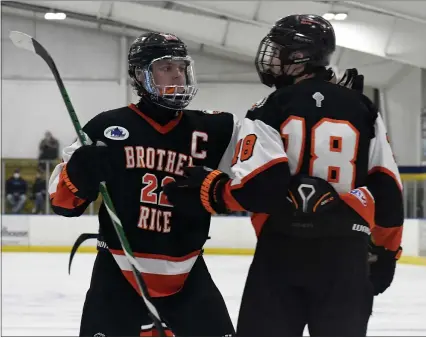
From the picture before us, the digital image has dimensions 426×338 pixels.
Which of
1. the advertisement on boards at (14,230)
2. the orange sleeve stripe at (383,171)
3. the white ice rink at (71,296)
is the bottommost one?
the advertisement on boards at (14,230)

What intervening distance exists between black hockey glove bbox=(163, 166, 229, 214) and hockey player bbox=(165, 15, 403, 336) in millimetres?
21

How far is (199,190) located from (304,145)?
1.14ft

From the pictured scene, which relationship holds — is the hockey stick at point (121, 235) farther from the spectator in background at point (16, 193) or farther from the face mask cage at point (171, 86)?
the spectator in background at point (16, 193)

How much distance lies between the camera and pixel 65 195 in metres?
1.98

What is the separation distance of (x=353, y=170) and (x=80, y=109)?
1094cm

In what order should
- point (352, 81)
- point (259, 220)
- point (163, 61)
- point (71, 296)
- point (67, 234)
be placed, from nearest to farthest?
point (259, 220) < point (352, 81) < point (163, 61) < point (71, 296) < point (67, 234)

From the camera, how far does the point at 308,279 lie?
1.66 m

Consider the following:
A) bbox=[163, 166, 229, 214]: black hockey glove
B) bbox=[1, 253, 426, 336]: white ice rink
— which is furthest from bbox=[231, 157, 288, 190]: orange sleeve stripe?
bbox=[1, 253, 426, 336]: white ice rink

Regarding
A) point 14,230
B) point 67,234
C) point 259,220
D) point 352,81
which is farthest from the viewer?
point 14,230

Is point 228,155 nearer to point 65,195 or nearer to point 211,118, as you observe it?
point 211,118

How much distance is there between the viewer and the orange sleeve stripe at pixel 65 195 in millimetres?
1957

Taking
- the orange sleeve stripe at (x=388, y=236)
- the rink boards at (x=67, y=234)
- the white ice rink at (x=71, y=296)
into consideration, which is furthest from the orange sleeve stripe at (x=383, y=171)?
the rink boards at (x=67, y=234)

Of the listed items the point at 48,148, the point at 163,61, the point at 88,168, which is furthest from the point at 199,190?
the point at 48,148

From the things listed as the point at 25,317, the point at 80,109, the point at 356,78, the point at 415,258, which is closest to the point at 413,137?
the point at 415,258
